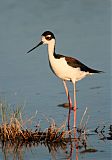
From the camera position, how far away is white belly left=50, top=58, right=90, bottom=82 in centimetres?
910

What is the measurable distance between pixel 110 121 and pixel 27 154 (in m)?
1.66

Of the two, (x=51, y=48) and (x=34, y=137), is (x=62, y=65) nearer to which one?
(x=51, y=48)

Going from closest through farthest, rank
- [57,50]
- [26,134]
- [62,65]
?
[26,134] → [62,65] → [57,50]

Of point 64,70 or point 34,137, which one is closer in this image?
point 34,137

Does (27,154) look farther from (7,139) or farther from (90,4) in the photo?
(90,4)

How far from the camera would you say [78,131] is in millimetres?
7680

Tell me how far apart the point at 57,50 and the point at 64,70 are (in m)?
2.59

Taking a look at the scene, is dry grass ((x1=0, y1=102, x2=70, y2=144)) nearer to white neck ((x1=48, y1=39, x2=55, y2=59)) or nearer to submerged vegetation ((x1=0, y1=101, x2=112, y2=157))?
submerged vegetation ((x1=0, y1=101, x2=112, y2=157))

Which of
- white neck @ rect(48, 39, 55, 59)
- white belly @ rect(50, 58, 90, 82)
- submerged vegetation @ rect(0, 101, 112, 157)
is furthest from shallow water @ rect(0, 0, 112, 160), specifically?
white neck @ rect(48, 39, 55, 59)

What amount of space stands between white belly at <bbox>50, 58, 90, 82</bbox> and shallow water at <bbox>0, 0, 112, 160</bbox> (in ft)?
1.27

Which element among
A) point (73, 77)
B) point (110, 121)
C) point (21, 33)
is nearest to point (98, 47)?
point (21, 33)

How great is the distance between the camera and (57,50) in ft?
38.4

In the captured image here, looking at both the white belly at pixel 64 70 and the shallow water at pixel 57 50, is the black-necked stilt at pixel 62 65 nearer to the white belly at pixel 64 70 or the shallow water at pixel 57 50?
the white belly at pixel 64 70

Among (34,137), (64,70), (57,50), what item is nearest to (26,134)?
(34,137)
